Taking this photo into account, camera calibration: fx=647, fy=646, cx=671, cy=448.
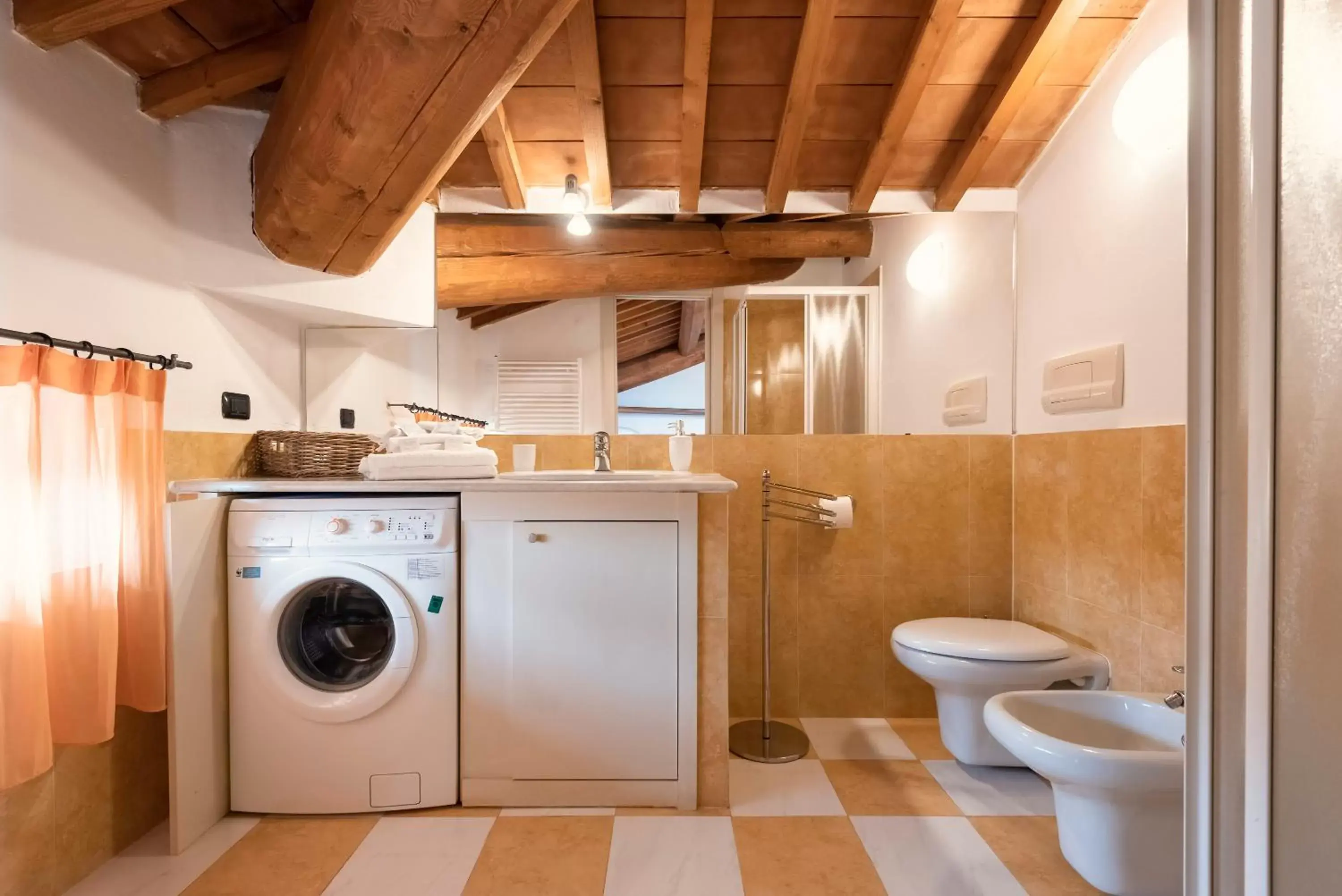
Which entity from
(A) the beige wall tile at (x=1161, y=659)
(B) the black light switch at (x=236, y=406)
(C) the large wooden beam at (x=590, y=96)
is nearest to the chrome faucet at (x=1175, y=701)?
A: (A) the beige wall tile at (x=1161, y=659)

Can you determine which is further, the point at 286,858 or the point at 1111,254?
the point at 1111,254

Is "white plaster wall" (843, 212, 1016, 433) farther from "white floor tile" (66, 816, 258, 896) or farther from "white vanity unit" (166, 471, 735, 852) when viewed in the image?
"white floor tile" (66, 816, 258, 896)

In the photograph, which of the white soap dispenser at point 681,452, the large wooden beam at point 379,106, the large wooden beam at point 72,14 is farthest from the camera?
the white soap dispenser at point 681,452

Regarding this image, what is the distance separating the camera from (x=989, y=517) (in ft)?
8.25

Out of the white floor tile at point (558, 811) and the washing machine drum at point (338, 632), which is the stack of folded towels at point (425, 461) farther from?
the white floor tile at point (558, 811)

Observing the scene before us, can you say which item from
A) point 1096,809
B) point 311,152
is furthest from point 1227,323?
point 311,152

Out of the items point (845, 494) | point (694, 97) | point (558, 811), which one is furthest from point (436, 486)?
point (845, 494)

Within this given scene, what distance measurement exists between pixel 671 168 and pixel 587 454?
111 cm

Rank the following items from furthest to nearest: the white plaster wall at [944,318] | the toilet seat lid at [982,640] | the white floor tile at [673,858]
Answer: the white plaster wall at [944,318] < the toilet seat lid at [982,640] < the white floor tile at [673,858]

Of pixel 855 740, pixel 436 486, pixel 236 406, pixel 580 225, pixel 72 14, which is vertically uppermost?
pixel 72 14

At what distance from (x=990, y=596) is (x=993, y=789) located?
29.4 inches

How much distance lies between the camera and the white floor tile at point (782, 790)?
6.10 ft

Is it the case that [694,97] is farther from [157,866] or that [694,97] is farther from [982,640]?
[157,866]

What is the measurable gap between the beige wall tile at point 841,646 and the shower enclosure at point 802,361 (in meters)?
0.62
